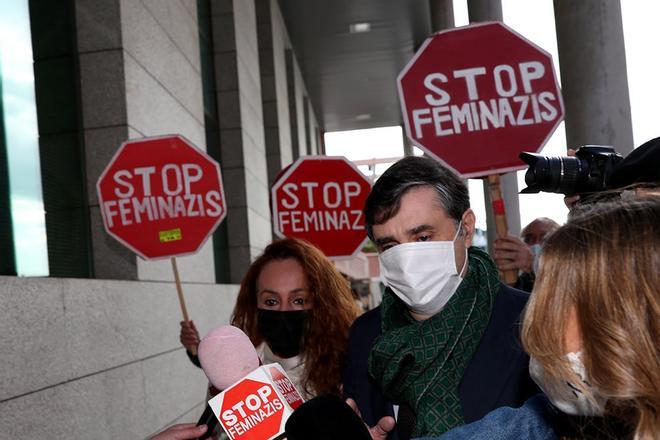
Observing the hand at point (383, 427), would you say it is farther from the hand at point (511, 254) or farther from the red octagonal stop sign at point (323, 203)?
the red octagonal stop sign at point (323, 203)

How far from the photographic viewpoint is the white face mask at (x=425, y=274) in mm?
2145

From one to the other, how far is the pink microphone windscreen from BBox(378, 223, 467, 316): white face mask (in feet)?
2.44

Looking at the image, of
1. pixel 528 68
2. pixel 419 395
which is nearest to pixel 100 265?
pixel 528 68

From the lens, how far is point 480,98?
3.43 m

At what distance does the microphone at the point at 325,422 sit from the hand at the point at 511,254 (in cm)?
208

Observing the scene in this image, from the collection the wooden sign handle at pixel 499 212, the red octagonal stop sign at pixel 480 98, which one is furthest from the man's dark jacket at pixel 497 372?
the red octagonal stop sign at pixel 480 98

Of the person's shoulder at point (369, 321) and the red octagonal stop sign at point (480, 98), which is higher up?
the red octagonal stop sign at point (480, 98)

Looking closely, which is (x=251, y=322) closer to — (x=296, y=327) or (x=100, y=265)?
(x=296, y=327)

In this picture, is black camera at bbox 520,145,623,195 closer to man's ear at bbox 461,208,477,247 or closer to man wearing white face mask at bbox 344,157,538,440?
man wearing white face mask at bbox 344,157,538,440

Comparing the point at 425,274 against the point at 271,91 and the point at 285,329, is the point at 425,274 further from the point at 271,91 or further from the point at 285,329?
the point at 271,91

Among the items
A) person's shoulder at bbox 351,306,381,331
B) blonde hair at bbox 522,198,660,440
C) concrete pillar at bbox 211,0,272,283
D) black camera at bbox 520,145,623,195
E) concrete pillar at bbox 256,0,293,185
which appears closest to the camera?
blonde hair at bbox 522,198,660,440

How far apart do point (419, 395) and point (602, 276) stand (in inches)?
37.7

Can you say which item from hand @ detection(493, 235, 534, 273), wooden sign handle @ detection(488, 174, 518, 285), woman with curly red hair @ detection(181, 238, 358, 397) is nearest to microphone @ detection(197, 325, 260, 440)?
woman with curly red hair @ detection(181, 238, 358, 397)

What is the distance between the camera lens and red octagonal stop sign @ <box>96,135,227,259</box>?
12.8 ft
